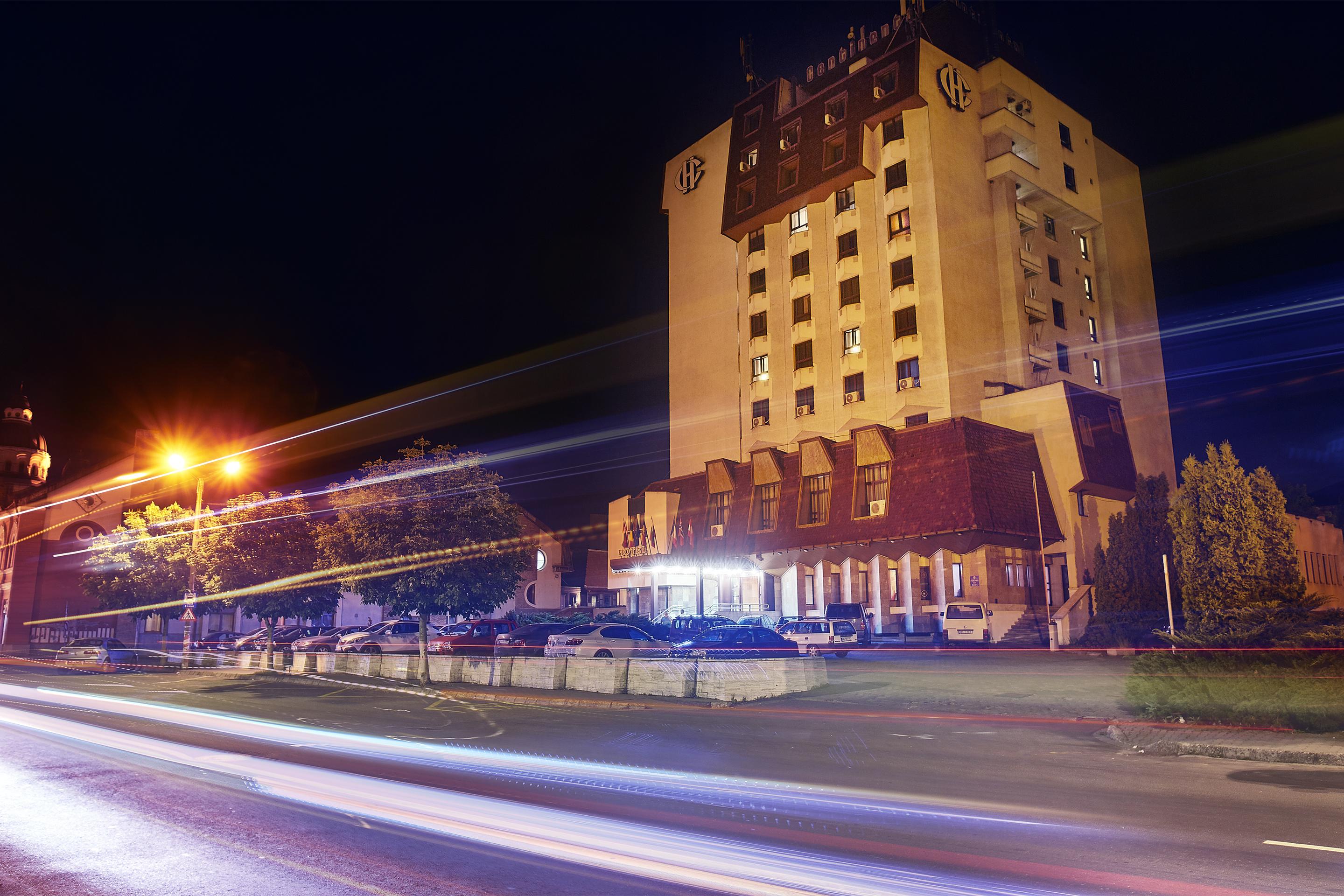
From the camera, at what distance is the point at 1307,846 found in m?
6.58

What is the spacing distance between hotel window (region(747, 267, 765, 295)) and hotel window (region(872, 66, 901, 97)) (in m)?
12.5

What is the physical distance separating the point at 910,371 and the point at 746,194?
61.3ft

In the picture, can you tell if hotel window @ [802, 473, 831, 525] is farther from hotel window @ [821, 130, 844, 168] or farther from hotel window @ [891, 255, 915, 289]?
hotel window @ [821, 130, 844, 168]

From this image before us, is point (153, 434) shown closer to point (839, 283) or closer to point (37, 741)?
point (839, 283)

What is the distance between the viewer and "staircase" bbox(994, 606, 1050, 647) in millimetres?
35031

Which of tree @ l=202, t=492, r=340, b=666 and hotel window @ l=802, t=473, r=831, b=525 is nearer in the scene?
tree @ l=202, t=492, r=340, b=666

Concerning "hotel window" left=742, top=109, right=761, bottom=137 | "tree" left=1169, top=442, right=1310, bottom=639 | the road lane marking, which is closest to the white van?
"tree" left=1169, top=442, right=1310, bottom=639

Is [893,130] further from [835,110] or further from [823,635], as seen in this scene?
[823,635]

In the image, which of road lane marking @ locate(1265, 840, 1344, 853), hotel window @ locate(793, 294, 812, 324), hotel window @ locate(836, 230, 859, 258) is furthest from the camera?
hotel window @ locate(793, 294, 812, 324)

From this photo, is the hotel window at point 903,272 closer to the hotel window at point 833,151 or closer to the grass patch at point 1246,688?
the hotel window at point 833,151

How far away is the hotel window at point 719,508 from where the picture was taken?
166ft

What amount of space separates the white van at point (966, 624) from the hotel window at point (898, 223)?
818 inches

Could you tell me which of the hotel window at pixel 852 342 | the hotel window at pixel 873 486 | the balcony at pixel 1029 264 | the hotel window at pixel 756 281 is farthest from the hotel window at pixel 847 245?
the hotel window at pixel 873 486

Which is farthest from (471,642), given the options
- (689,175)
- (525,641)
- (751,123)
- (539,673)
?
(689,175)
